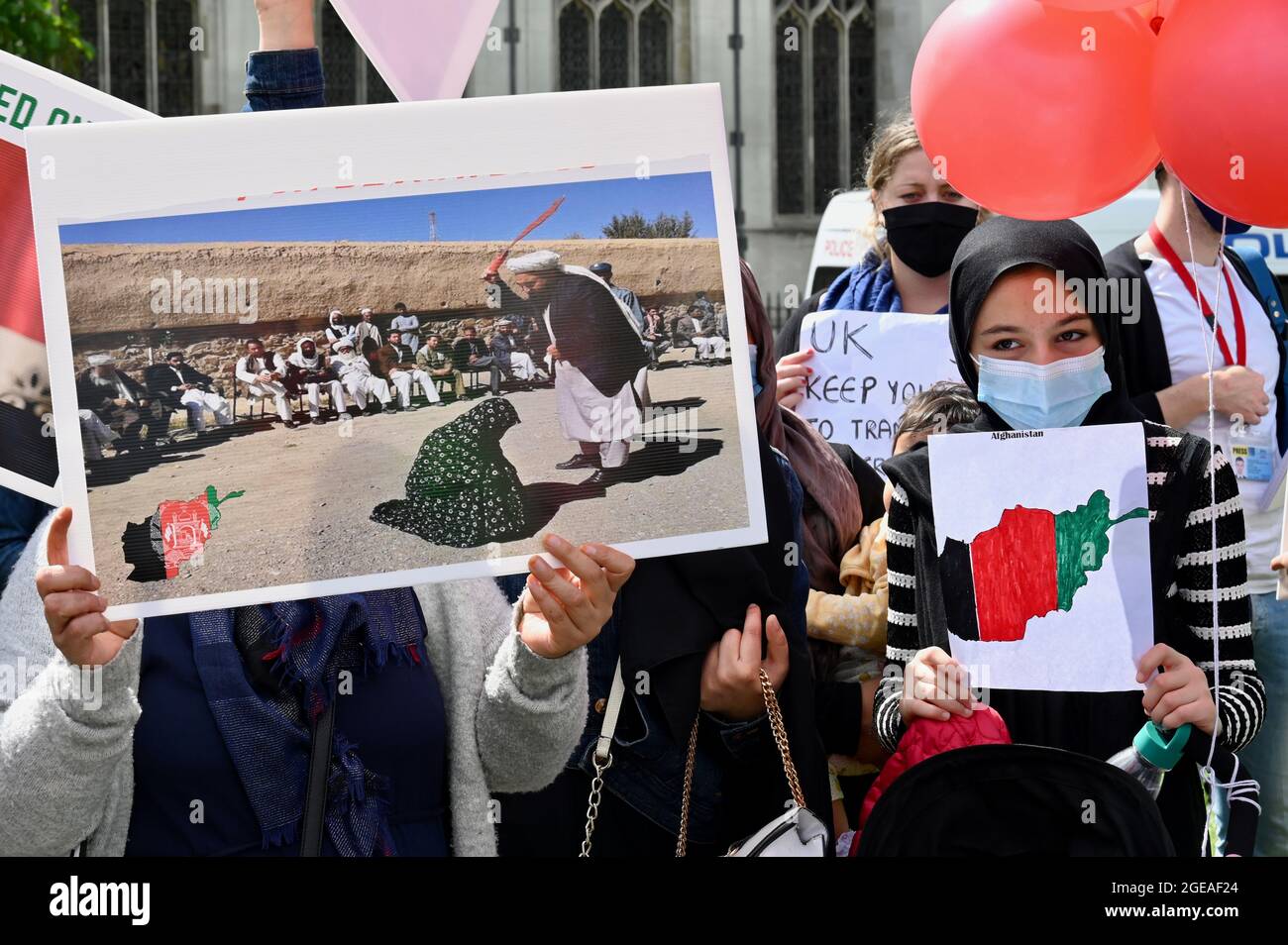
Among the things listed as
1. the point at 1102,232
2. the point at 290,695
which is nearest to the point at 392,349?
the point at 290,695

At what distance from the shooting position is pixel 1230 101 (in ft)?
7.84

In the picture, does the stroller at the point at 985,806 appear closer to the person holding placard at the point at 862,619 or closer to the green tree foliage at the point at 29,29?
the person holding placard at the point at 862,619

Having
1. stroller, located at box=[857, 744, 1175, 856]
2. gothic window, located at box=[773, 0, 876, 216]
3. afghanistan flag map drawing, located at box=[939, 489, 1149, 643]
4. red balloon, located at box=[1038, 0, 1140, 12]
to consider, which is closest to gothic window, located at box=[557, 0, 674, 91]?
gothic window, located at box=[773, 0, 876, 216]

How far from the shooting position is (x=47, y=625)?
220 centimetres

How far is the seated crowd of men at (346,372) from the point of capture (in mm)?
2160

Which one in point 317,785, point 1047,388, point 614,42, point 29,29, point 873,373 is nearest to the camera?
point 317,785

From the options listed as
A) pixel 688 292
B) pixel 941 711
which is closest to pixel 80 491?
pixel 688 292

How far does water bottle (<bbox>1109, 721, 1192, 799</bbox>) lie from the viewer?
2336 millimetres

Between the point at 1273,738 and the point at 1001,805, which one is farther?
the point at 1273,738

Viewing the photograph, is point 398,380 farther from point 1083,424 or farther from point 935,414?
point 935,414

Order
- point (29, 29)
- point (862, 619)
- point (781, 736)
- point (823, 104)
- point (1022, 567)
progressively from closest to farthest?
point (781, 736) < point (1022, 567) < point (862, 619) < point (29, 29) < point (823, 104)

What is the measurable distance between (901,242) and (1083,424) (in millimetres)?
1267

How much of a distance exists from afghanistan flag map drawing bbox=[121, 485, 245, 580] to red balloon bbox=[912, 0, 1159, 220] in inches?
58.1

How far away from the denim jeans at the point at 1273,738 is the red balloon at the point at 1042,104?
1.23m
